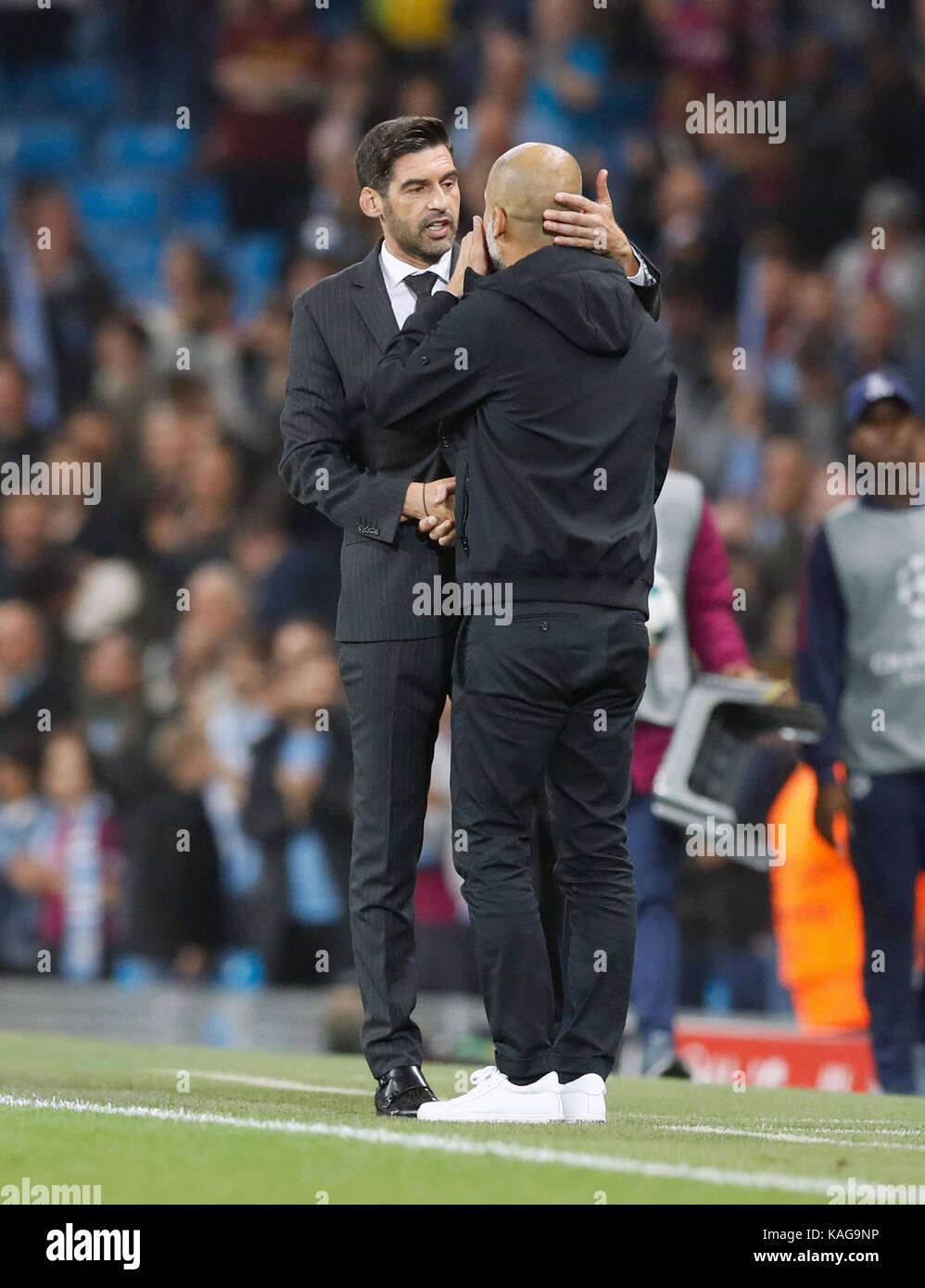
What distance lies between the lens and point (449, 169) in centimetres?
507

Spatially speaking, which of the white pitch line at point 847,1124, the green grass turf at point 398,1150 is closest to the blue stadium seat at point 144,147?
the green grass turf at point 398,1150

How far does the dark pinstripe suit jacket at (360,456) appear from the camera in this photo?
4.95m

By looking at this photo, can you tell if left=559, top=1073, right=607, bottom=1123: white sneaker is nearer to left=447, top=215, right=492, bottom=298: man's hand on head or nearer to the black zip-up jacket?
the black zip-up jacket

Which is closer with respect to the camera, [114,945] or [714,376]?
[114,945]

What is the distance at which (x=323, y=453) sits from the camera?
5.05 m

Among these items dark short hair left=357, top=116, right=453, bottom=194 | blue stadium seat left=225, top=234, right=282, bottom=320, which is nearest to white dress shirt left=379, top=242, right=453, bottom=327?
dark short hair left=357, top=116, right=453, bottom=194

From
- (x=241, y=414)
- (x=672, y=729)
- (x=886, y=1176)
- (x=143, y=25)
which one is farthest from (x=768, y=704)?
(x=143, y=25)

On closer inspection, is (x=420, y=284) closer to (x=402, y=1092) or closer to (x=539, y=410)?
(x=539, y=410)

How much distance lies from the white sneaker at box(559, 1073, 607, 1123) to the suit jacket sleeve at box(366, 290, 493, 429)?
4.69 ft

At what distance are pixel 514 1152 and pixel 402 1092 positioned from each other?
913mm

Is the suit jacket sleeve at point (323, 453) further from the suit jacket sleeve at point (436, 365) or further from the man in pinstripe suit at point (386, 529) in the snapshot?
the suit jacket sleeve at point (436, 365)

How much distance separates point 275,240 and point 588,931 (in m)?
10.3

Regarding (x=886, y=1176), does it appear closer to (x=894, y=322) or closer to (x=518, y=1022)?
(x=518, y=1022)

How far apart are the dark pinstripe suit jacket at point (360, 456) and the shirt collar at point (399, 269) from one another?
0.02 meters
